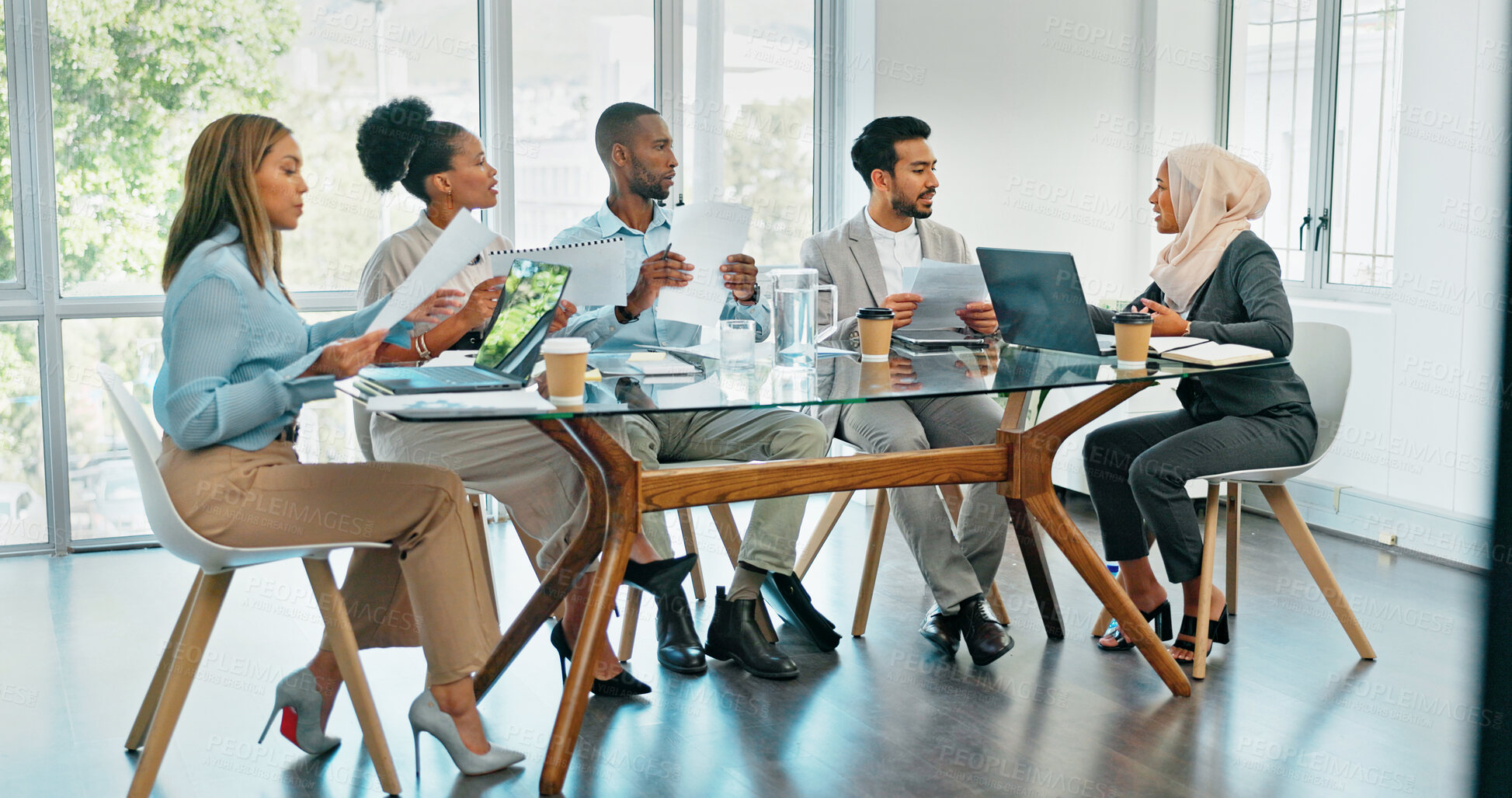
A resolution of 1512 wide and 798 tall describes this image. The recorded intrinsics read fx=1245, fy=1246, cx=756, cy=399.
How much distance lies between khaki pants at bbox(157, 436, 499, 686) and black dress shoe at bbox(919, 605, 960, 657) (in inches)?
44.5

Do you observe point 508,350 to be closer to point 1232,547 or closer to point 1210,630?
point 1210,630

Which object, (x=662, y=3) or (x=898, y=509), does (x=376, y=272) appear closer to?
(x=898, y=509)

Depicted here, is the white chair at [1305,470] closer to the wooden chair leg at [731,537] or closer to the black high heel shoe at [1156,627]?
the black high heel shoe at [1156,627]

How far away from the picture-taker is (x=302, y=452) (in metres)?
4.13

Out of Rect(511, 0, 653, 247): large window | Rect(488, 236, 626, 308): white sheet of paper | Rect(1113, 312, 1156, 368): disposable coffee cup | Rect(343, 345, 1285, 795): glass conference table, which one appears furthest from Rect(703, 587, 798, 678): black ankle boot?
Rect(511, 0, 653, 247): large window

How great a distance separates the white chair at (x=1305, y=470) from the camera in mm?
2795

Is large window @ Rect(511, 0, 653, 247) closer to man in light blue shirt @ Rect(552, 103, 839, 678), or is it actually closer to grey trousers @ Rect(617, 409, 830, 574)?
man in light blue shirt @ Rect(552, 103, 839, 678)

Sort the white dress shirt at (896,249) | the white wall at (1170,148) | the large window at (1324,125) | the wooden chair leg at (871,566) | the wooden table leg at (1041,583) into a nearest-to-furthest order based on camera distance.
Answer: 1. the wooden table leg at (1041,583)
2. the wooden chair leg at (871,566)
3. the white dress shirt at (896,249)
4. the white wall at (1170,148)
5. the large window at (1324,125)

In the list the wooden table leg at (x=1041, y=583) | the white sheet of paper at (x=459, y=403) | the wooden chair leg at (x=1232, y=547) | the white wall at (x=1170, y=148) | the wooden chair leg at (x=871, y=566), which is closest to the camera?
the white sheet of paper at (x=459, y=403)

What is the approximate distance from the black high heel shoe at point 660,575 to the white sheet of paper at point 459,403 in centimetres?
54

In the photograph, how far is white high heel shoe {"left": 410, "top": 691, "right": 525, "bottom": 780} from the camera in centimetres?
219

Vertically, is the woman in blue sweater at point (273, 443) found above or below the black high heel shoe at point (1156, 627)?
above

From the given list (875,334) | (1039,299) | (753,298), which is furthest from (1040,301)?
(753,298)

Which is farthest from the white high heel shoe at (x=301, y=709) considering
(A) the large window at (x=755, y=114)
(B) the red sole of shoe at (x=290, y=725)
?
(A) the large window at (x=755, y=114)
